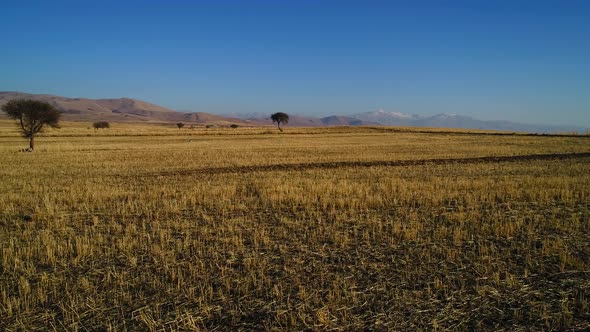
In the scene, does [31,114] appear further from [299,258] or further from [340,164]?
[299,258]

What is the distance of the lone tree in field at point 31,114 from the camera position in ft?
122

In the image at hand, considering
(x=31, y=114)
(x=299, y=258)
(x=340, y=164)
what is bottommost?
(x=299, y=258)

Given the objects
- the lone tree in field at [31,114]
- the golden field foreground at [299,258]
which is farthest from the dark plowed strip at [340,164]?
the lone tree in field at [31,114]

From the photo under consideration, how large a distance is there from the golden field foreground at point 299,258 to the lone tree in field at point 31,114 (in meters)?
28.7

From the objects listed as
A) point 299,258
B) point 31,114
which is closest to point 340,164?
point 299,258

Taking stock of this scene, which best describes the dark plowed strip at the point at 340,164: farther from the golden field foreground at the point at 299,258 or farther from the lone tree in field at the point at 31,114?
the lone tree in field at the point at 31,114

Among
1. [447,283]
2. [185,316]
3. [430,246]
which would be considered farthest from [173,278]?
[430,246]

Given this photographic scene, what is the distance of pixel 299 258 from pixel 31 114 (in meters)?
42.8

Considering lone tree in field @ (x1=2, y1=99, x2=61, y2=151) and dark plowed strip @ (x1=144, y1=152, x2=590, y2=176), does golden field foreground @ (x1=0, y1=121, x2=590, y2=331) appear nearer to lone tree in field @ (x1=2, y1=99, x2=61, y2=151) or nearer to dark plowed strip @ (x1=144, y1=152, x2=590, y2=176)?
dark plowed strip @ (x1=144, y1=152, x2=590, y2=176)

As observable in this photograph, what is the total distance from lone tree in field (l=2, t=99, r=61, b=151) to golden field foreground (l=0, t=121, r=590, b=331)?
2871 cm

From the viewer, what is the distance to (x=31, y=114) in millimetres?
37469

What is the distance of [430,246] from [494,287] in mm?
2067

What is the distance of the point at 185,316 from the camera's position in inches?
195

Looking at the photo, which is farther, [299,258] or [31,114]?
[31,114]
